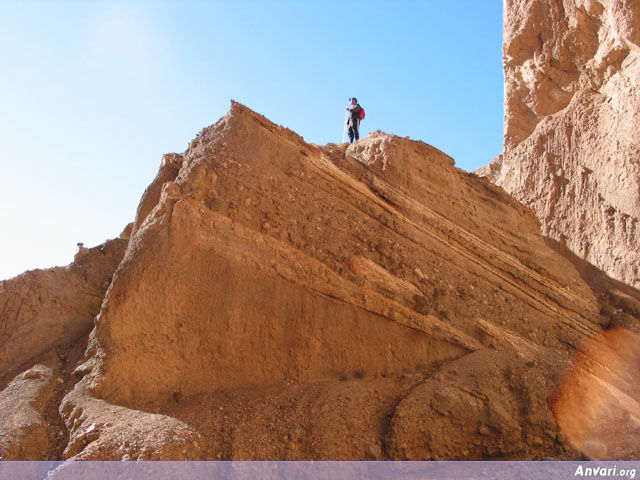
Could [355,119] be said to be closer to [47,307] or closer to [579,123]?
[579,123]

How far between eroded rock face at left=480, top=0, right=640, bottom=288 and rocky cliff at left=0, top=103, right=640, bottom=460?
4.72 meters

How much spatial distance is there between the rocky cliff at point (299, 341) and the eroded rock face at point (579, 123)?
15.5ft

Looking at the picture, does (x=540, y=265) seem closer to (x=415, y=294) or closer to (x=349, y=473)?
(x=415, y=294)

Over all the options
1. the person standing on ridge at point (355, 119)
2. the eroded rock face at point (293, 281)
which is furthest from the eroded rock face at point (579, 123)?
the person standing on ridge at point (355, 119)

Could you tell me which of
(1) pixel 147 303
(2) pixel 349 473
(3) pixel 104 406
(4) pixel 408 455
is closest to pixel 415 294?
A: (4) pixel 408 455

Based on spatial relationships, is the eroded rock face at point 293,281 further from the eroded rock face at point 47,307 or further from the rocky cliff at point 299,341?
the eroded rock face at point 47,307

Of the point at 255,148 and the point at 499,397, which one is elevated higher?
the point at 255,148

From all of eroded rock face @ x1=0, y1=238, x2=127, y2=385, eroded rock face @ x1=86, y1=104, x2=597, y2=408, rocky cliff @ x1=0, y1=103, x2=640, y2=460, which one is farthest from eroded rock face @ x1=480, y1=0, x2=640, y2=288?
eroded rock face @ x1=0, y1=238, x2=127, y2=385

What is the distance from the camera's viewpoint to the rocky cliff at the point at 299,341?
576 cm

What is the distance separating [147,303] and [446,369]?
4058mm

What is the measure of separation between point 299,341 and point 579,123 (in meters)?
11.2

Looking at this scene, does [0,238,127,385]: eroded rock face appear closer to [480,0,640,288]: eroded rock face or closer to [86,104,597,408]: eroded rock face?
[86,104,597,408]: eroded rock face

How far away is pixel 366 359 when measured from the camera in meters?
7.02

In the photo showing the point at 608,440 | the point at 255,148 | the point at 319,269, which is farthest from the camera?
the point at 255,148
